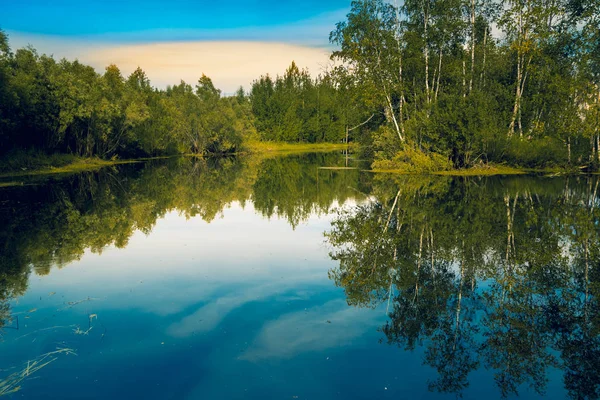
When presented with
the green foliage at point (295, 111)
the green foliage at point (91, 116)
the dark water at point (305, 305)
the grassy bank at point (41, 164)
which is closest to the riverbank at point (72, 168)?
the grassy bank at point (41, 164)

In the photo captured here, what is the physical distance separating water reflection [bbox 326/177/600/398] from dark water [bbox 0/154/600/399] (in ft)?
0.14

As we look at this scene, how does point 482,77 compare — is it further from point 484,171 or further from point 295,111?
point 295,111

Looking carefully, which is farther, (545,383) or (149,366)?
(149,366)

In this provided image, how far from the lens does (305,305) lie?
31.2 feet

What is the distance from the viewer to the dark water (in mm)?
6574

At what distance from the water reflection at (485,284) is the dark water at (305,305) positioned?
1.7 inches

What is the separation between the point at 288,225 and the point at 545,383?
13.0m

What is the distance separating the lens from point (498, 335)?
7848 mm

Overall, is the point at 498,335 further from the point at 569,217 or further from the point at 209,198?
the point at 209,198

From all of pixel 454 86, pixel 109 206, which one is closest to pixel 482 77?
pixel 454 86

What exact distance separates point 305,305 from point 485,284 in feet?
14.3

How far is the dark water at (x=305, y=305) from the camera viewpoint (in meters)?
6.57

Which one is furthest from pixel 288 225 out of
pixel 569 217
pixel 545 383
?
pixel 545 383

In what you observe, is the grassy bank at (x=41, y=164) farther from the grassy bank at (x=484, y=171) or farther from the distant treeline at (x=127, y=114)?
the grassy bank at (x=484, y=171)
